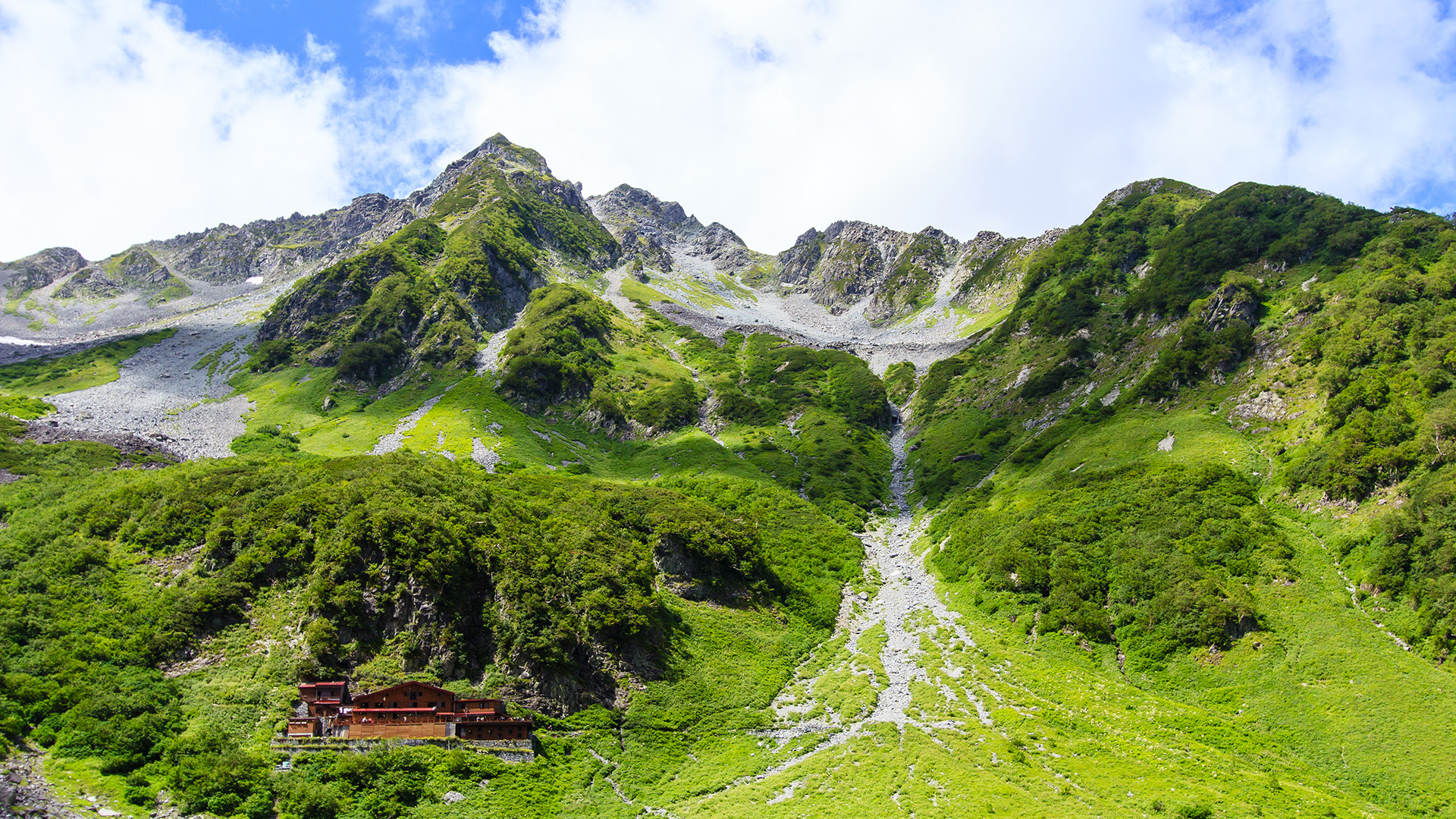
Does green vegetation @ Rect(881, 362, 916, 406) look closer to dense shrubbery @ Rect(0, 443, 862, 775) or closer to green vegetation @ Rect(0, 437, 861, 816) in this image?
green vegetation @ Rect(0, 437, 861, 816)

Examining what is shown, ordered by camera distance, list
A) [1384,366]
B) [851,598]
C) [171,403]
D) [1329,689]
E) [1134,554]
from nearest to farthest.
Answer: [1329,689]
[1134,554]
[1384,366]
[851,598]
[171,403]

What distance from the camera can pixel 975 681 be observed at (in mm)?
50250

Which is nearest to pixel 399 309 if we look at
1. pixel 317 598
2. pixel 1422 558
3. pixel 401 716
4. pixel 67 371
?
pixel 67 371

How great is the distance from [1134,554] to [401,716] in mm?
58843

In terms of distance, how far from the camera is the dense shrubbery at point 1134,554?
50188mm

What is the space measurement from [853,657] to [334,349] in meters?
145

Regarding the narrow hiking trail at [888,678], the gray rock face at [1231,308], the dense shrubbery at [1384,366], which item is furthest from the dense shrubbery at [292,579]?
the gray rock face at [1231,308]

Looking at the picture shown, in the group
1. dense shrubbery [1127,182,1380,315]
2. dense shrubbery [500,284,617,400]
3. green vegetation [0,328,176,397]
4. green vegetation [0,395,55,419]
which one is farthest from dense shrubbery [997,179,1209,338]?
green vegetation [0,328,176,397]

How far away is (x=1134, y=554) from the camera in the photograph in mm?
57656

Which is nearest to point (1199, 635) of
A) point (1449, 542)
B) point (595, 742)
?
point (1449, 542)

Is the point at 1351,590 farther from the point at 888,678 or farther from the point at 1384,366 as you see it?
the point at 888,678

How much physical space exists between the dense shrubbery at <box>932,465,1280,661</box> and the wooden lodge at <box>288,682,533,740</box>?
44451 millimetres

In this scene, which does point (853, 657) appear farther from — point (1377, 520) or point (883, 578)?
point (1377, 520)

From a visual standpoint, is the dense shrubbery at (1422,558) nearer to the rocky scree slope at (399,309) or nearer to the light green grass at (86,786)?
the light green grass at (86,786)
